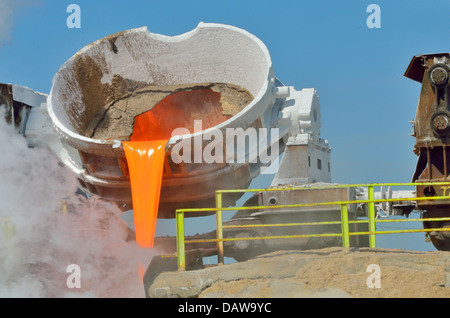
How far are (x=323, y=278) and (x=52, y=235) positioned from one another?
3.90m

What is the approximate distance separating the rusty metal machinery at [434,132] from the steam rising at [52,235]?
4894mm

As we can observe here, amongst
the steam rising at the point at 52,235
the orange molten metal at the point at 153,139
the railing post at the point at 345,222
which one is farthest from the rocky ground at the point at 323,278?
the orange molten metal at the point at 153,139

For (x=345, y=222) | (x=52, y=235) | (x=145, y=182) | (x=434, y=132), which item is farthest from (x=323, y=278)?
(x=434, y=132)

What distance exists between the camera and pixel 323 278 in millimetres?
6105

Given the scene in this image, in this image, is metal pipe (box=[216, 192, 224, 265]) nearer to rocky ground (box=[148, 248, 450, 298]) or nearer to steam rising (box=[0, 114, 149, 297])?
rocky ground (box=[148, 248, 450, 298])

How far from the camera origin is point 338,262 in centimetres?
628

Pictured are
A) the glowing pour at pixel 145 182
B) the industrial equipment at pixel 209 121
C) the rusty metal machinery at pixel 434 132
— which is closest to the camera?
the glowing pour at pixel 145 182

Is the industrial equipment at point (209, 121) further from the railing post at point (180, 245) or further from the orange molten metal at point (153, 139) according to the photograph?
the railing post at point (180, 245)

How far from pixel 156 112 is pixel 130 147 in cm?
211

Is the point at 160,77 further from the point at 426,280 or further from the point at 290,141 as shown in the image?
the point at 426,280

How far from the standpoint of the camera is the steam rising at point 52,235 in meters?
7.39

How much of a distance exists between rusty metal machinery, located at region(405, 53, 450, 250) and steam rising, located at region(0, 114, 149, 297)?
193 inches

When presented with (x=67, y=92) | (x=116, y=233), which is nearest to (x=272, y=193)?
(x=116, y=233)

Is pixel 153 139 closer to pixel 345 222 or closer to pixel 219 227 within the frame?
pixel 219 227
